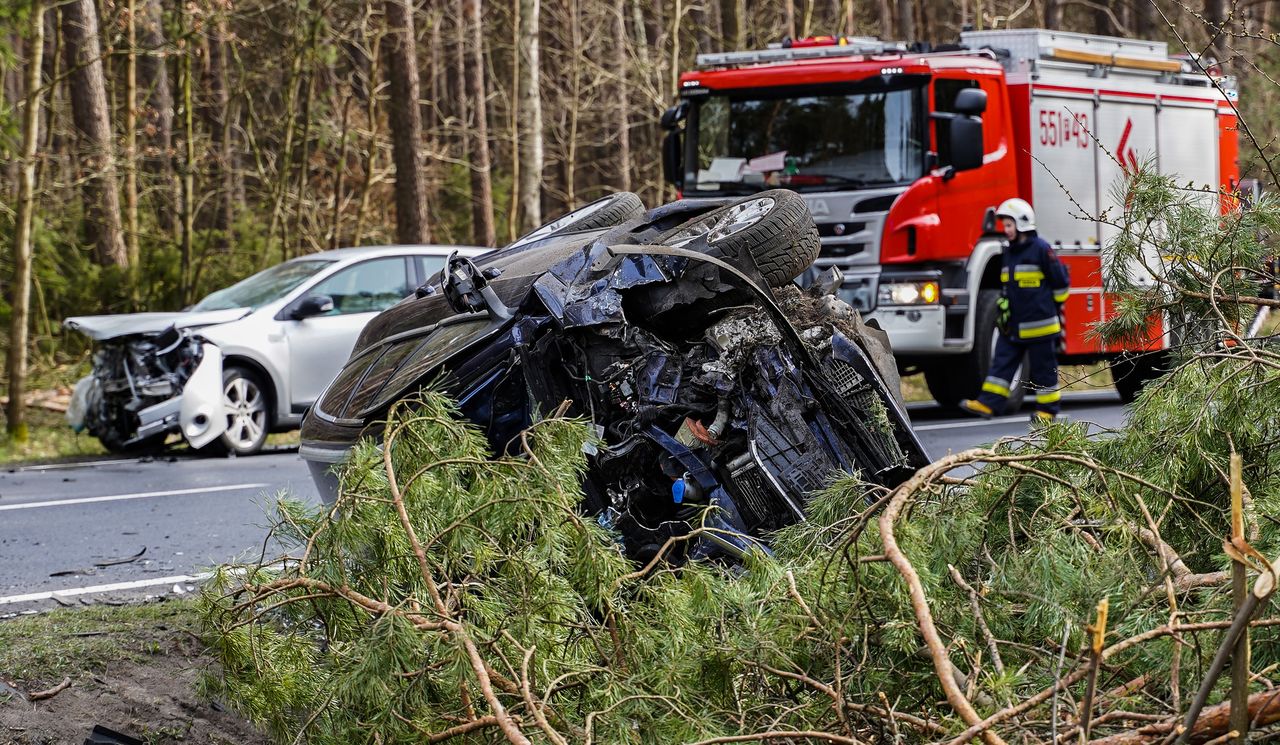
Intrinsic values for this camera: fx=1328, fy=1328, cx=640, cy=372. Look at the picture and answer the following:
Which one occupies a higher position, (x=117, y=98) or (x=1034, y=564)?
(x=117, y=98)

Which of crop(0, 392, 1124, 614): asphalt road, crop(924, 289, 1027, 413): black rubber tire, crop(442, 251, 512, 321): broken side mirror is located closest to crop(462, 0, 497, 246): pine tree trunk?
crop(924, 289, 1027, 413): black rubber tire

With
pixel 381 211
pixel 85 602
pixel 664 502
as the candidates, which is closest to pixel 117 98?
pixel 381 211

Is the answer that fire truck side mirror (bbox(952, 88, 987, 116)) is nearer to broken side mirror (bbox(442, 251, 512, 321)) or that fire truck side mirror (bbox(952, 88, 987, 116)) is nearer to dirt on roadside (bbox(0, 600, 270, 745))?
broken side mirror (bbox(442, 251, 512, 321))

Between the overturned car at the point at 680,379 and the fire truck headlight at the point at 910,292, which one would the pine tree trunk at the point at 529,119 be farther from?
the overturned car at the point at 680,379

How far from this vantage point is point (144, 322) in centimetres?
1002

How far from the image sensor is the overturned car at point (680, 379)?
4.21m

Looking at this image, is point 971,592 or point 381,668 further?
point 381,668

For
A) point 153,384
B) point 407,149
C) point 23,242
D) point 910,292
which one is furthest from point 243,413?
point 407,149

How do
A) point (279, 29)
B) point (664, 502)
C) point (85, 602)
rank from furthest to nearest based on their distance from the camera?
point (279, 29) < point (85, 602) < point (664, 502)

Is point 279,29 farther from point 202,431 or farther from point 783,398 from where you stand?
point 783,398

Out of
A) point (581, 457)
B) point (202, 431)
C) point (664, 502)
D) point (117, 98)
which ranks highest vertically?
point (117, 98)

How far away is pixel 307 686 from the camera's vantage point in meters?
3.32

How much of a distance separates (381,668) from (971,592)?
1.28 meters

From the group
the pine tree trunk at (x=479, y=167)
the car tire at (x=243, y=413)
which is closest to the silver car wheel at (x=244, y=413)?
the car tire at (x=243, y=413)
